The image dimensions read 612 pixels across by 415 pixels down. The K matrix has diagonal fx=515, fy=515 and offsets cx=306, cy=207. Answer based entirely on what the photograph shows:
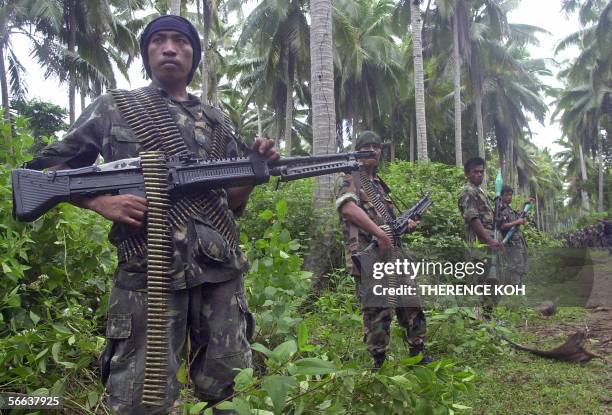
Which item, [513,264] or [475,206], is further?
[513,264]

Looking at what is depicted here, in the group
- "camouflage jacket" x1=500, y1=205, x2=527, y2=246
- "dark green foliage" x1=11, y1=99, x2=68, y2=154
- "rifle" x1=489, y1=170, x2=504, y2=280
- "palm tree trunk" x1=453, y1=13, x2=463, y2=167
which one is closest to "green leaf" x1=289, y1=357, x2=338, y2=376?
"rifle" x1=489, y1=170, x2=504, y2=280

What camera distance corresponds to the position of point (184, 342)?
2.15 meters

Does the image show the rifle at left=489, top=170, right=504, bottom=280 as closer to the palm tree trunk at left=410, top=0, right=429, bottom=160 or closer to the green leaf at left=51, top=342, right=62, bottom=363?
the green leaf at left=51, top=342, right=62, bottom=363

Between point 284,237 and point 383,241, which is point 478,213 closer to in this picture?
point 383,241

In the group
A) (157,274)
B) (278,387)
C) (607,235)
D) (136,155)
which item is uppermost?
(607,235)

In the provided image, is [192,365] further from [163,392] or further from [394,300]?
[394,300]

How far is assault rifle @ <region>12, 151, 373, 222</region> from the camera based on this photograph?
2.10 metres

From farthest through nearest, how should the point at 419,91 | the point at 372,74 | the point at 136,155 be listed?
the point at 372,74 < the point at 419,91 < the point at 136,155

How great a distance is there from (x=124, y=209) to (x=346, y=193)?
2318mm

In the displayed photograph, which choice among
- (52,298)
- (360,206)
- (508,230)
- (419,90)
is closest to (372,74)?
(419,90)

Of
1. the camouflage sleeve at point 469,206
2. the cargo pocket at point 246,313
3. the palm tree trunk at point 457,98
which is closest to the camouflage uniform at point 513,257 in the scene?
the camouflage sleeve at point 469,206

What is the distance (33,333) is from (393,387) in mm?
2054

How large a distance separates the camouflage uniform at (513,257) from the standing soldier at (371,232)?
2727 millimetres

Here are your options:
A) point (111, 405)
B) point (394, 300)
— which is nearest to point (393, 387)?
point (111, 405)
